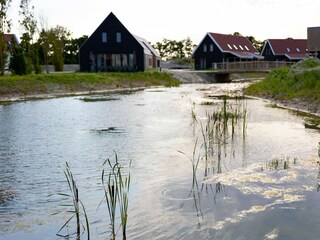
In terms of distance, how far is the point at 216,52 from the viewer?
7544 cm

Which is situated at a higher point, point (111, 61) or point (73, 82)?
point (111, 61)

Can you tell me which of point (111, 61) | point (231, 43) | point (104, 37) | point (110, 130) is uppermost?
point (231, 43)

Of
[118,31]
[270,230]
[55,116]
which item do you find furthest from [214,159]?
[118,31]

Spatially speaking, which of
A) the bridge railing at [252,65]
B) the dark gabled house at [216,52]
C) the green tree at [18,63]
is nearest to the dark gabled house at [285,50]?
the dark gabled house at [216,52]

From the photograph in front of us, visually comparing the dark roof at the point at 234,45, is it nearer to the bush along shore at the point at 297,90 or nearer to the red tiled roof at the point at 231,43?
the red tiled roof at the point at 231,43

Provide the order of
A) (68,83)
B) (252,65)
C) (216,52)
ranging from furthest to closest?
(216,52), (252,65), (68,83)

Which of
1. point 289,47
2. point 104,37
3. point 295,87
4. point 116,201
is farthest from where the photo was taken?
point 289,47

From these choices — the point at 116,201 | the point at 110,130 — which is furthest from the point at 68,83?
the point at 116,201

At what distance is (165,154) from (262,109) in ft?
40.4

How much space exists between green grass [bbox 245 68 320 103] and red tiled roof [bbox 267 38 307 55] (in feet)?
178

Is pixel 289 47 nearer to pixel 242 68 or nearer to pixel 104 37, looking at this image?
pixel 242 68

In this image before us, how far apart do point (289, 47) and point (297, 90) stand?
6355 cm

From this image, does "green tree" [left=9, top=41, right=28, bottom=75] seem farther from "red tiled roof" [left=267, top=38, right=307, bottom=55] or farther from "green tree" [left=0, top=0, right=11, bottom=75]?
"red tiled roof" [left=267, top=38, right=307, bottom=55]

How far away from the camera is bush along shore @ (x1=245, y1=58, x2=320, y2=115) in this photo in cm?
2234
